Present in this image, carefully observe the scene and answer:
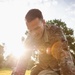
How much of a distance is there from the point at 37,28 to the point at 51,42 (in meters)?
0.39

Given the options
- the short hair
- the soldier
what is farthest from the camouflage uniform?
the short hair

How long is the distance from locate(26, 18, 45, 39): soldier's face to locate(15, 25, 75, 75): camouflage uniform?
0.32 feet

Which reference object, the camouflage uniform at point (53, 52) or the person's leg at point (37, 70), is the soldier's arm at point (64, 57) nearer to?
the camouflage uniform at point (53, 52)

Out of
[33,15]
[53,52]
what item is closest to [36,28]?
[33,15]

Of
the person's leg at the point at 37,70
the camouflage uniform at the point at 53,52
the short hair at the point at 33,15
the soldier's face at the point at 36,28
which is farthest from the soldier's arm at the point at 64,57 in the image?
the person's leg at the point at 37,70

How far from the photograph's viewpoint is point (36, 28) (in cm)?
499

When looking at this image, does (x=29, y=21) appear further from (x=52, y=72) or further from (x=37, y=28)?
(x=52, y=72)

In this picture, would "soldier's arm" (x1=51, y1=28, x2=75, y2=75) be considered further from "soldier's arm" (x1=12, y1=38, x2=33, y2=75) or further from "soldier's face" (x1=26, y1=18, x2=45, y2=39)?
"soldier's arm" (x1=12, y1=38, x2=33, y2=75)

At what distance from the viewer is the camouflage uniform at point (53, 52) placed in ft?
13.7

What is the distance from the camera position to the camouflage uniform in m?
4.17

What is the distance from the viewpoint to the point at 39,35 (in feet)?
16.6

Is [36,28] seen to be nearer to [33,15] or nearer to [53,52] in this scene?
[33,15]

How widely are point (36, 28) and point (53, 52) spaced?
65 cm

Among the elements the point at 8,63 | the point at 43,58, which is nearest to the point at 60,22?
the point at 8,63
